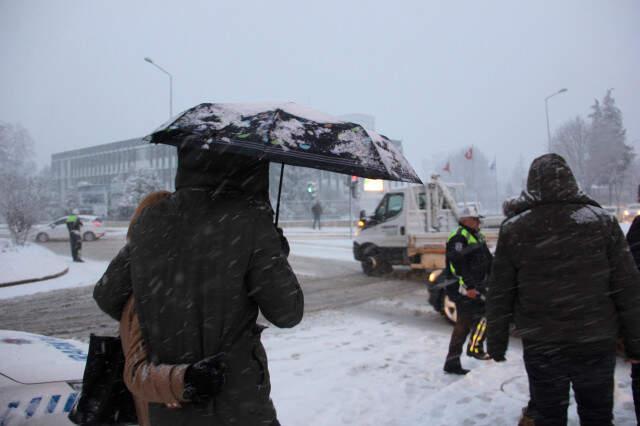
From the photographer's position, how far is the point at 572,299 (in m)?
2.46

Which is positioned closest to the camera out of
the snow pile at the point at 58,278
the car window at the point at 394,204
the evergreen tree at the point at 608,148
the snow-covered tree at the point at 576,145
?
the snow pile at the point at 58,278

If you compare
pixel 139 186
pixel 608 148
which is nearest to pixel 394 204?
pixel 139 186

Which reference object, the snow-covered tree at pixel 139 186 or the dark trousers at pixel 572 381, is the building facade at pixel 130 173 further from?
the dark trousers at pixel 572 381

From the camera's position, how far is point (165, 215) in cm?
174

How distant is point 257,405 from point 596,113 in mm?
59485

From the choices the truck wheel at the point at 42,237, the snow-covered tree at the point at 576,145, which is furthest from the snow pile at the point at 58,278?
the snow-covered tree at the point at 576,145

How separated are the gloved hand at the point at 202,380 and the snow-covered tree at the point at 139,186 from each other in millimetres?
45030

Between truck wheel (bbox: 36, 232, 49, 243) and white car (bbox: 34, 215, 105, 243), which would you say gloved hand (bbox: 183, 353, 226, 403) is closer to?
white car (bbox: 34, 215, 105, 243)

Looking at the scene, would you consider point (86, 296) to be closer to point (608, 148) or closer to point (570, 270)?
point (570, 270)

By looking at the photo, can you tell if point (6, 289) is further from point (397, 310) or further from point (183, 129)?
point (183, 129)

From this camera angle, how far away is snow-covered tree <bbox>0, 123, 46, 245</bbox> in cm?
1664

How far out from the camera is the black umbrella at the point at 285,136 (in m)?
1.82

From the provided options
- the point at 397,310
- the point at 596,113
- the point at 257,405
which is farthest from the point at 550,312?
the point at 596,113

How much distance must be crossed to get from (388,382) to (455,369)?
752mm
